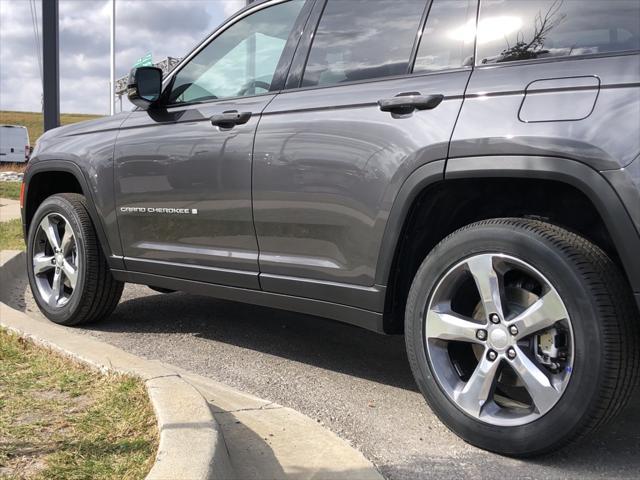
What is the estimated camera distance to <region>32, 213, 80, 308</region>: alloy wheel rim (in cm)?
438

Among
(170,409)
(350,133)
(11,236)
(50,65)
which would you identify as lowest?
(11,236)

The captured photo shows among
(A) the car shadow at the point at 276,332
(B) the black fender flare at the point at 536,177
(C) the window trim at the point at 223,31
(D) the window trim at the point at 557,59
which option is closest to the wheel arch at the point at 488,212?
(B) the black fender flare at the point at 536,177

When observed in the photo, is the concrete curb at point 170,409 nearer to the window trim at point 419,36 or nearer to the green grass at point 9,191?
the window trim at point 419,36

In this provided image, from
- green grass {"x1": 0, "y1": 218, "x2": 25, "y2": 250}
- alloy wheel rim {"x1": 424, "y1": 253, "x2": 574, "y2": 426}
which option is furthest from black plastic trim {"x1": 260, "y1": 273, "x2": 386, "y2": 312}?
green grass {"x1": 0, "y1": 218, "x2": 25, "y2": 250}

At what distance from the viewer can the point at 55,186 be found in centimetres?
484

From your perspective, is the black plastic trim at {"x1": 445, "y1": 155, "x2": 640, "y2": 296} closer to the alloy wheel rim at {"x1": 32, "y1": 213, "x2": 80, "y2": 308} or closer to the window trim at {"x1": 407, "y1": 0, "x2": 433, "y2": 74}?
the window trim at {"x1": 407, "y1": 0, "x2": 433, "y2": 74}

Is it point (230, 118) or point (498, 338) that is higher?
point (230, 118)

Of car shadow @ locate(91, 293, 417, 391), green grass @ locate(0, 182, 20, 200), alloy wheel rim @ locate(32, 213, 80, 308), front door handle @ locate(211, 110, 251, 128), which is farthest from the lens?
green grass @ locate(0, 182, 20, 200)

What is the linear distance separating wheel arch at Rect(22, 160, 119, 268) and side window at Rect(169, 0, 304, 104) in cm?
87

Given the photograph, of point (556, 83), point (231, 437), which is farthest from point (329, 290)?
point (556, 83)

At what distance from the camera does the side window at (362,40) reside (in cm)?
301

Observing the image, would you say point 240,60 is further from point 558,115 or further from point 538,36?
point 558,115

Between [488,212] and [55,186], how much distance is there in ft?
10.8

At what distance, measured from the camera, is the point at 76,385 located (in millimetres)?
3020
